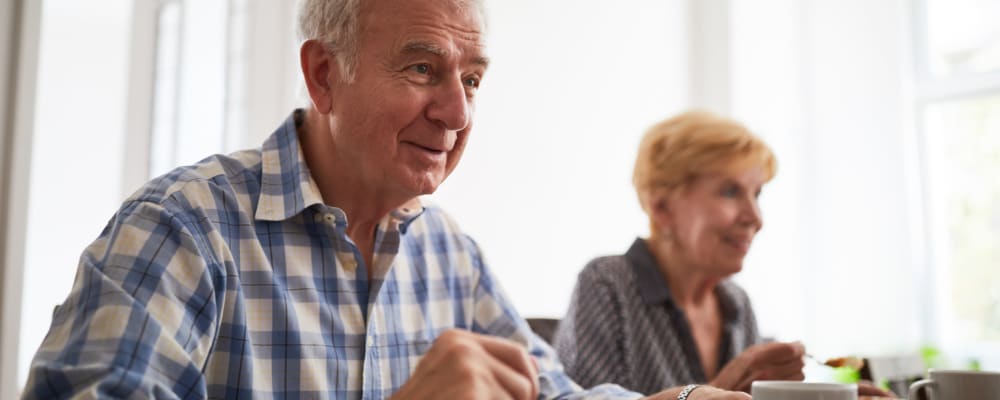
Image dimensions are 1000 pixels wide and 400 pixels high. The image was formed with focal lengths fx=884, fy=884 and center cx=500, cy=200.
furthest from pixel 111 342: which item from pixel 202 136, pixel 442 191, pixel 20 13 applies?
pixel 442 191

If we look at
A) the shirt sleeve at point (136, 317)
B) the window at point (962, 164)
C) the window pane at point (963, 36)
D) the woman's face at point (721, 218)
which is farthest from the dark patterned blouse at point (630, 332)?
the window pane at point (963, 36)

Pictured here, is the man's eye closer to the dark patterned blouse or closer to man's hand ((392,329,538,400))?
man's hand ((392,329,538,400))

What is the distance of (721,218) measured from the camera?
1.84 metres

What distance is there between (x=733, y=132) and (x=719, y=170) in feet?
0.28

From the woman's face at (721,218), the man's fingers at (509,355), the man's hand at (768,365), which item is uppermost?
the woman's face at (721,218)

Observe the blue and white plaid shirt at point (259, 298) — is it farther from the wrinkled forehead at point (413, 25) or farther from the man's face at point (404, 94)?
the wrinkled forehead at point (413, 25)

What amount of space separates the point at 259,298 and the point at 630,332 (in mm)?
886

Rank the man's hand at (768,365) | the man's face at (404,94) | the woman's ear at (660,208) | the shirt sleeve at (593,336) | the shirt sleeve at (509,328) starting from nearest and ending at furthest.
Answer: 1. the man's face at (404,94)
2. the shirt sleeve at (509,328)
3. the man's hand at (768,365)
4. the shirt sleeve at (593,336)
5. the woman's ear at (660,208)

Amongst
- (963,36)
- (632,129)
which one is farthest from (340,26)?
(963,36)

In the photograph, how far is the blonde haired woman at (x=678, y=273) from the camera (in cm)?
173

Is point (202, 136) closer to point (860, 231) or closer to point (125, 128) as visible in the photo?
point (125, 128)

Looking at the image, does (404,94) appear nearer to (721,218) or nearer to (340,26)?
(340,26)

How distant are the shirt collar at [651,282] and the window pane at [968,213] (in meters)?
2.08

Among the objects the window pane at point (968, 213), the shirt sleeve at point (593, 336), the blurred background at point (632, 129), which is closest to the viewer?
the blurred background at point (632, 129)
